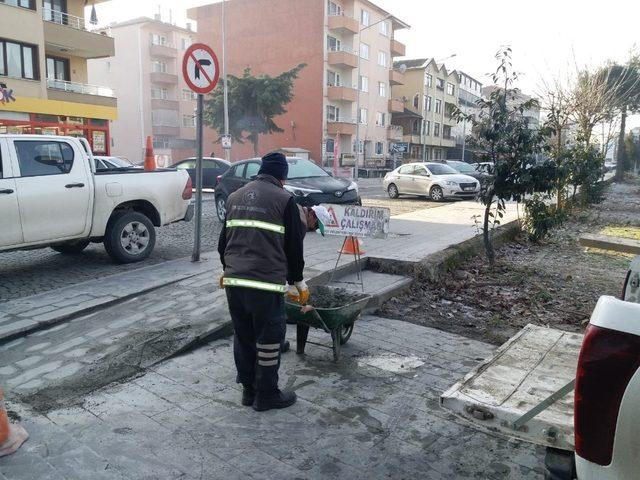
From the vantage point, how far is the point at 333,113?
47.9 metres

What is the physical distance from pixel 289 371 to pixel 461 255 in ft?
15.9

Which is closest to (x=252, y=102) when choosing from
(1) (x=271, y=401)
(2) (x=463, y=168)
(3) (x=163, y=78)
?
(3) (x=163, y=78)

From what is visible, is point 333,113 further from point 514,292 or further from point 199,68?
point 514,292

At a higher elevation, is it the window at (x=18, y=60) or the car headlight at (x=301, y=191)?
the window at (x=18, y=60)

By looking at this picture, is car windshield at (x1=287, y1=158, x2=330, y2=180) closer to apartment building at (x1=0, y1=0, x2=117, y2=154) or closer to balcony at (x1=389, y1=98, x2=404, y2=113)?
apartment building at (x1=0, y1=0, x2=117, y2=154)

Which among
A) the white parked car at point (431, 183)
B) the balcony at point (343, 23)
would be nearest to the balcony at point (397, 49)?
the balcony at point (343, 23)

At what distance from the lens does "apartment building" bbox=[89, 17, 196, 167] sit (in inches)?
2090

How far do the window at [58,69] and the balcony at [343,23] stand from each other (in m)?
23.8

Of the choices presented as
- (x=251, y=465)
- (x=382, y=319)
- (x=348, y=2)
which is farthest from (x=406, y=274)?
(x=348, y=2)

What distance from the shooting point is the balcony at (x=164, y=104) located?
53938 millimetres

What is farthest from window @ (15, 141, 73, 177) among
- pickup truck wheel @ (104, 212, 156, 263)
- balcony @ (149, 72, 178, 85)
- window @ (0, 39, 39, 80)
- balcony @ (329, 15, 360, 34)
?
balcony @ (149, 72, 178, 85)

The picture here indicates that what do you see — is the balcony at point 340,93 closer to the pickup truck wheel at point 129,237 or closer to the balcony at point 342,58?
the balcony at point 342,58

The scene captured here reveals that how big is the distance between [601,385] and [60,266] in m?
7.79

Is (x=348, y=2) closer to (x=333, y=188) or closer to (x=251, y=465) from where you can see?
(x=333, y=188)
